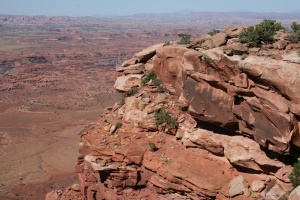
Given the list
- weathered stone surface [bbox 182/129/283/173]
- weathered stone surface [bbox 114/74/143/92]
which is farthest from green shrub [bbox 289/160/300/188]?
weathered stone surface [bbox 114/74/143/92]

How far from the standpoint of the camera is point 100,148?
18047 mm

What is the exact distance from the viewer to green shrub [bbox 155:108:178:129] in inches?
685

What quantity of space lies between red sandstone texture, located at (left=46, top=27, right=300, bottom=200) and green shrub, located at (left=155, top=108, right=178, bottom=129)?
0.21m

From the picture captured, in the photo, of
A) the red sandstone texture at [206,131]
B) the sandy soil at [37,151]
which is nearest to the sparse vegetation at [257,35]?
the red sandstone texture at [206,131]

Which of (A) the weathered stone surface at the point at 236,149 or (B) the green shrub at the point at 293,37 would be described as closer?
(A) the weathered stone surface at the point at 236,149

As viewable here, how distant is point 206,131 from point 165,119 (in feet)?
8.21

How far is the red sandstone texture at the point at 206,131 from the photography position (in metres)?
12.9

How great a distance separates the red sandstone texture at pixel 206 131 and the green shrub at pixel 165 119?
210 mm

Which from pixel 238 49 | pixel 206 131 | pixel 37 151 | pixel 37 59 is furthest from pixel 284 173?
pixel 37 59

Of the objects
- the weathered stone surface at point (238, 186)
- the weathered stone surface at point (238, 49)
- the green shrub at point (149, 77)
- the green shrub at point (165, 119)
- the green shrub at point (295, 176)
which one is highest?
the weathered stone surface at point (238, 49)

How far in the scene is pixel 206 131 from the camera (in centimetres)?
1612

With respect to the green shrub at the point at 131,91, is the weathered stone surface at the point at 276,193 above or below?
below

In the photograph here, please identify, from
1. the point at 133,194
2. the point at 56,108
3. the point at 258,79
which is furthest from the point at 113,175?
the point at 56,108

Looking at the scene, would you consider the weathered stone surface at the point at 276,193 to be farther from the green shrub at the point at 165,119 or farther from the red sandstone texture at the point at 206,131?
the green shrub at the point at 165,119
